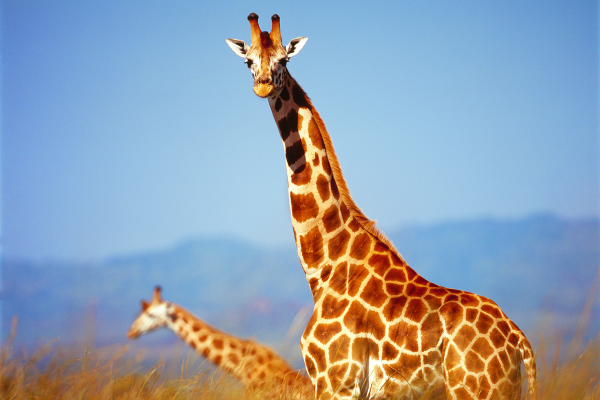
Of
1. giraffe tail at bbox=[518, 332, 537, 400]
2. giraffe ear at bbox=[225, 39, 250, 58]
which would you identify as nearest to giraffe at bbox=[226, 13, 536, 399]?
giraffe tail at bbox=[518, 332, 537, 400]

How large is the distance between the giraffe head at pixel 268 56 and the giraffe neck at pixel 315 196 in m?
0.27

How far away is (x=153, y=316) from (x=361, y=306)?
803 centimetres

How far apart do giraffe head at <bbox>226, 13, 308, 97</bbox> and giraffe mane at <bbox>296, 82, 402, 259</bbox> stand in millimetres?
533

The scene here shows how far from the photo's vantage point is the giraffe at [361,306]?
478cm

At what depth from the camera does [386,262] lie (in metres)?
5.58

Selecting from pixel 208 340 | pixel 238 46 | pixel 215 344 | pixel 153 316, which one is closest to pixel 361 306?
pixel 238 46

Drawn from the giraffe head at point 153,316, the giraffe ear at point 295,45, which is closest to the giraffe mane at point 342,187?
the giraffe ear at point 295,45

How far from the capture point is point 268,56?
5.67 meters

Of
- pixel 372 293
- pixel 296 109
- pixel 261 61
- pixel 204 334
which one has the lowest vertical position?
pixel 204 334

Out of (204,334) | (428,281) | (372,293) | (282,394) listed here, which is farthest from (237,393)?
(204,334)

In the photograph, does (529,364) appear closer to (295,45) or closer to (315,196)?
(315,196)

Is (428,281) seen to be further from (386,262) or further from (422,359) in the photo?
(422,359)

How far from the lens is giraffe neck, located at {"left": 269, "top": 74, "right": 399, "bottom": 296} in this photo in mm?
5768

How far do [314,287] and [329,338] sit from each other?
744 millimetres
